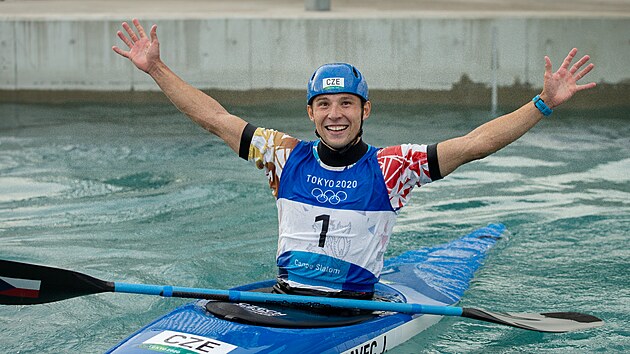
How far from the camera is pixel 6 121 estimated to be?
39.0 ft

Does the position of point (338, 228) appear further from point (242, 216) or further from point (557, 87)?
point (242, 216)

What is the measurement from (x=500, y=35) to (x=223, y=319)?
8504 mm

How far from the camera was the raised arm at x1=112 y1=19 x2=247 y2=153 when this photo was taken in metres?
4.80

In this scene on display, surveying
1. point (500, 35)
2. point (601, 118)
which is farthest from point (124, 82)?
point (601, 118)

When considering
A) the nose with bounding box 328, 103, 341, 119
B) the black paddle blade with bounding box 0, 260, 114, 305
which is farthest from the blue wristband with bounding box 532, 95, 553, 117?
the black paddle blade with bounding box 0, 260, 114, 305

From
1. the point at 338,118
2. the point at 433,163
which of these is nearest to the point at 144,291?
the point at 338,118

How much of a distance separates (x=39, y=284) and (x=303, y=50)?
818 cm

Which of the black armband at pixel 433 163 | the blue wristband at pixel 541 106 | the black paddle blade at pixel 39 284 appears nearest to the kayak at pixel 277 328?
the black paddle blade at pixel 39 284

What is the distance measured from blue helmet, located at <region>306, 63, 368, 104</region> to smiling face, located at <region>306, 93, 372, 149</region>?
3 cm

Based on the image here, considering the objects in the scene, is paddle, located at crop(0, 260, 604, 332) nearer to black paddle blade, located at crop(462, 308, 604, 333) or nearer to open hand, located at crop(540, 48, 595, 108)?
black paddle blade, located at crop(462, 308, 604, 333)

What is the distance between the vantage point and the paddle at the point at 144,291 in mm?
4332

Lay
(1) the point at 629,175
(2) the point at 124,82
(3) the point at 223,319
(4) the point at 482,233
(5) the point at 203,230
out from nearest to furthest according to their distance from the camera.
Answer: (3) the point at 223,319
(4) the point at 482,233
(5) the point at 203,230
(1) the point at 629,175
(2) the point at 124,82

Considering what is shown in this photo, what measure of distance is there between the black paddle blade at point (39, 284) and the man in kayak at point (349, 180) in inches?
34.6

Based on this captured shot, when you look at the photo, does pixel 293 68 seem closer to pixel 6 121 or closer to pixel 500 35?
pixel 500 35
